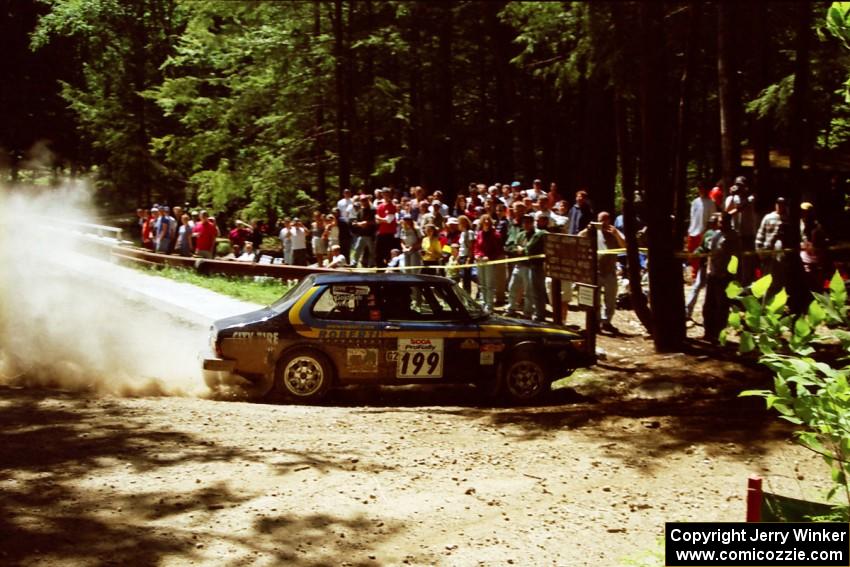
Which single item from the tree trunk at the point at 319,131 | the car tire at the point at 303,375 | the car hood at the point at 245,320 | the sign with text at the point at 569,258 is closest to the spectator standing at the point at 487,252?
the sign with text at the point at 569,258

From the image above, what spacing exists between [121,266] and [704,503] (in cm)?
2070

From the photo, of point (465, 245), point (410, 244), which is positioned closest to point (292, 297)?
point (465, 245)

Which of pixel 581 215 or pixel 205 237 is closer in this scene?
pixel 581 215

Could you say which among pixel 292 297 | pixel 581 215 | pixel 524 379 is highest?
pixel 581 215

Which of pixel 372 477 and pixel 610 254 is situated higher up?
pixel 610 254

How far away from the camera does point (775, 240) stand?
1598cm

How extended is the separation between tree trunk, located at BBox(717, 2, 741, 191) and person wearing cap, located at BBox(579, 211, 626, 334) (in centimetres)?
218

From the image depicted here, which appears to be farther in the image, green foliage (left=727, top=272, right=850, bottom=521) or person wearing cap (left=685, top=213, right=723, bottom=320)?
person wearing cap (left=685, top=213, right=723, bottom=320)

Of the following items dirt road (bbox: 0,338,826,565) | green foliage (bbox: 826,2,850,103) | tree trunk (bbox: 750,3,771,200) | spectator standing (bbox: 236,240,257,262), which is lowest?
dirt road (bbox: 0,338,826,565)

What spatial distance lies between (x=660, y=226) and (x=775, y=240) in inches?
89.4

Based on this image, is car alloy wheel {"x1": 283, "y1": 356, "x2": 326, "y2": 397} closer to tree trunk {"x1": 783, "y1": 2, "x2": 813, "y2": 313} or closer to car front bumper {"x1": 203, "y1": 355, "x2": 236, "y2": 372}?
car front bumper {"x1": 203, "y1": 355, "x2": 236, "y2": 372}

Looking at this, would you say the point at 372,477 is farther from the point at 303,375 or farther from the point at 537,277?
the point at 537,277

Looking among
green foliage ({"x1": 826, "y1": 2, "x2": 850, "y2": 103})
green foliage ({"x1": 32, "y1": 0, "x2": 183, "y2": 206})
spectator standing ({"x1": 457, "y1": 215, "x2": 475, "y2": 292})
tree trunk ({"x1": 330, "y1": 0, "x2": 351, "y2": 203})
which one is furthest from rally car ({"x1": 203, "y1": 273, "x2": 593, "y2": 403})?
green foliage ({"x1": 32, "y1": 0, "x2": 183, "y2": 206})

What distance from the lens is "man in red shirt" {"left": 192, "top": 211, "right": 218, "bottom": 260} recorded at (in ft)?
82.6
